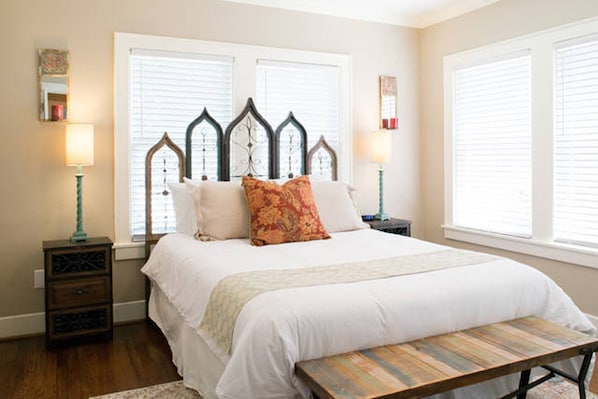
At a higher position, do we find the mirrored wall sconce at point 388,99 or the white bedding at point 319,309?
the mirrored wall sconce at point 388,99

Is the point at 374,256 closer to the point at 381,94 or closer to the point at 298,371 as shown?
the point at 298,371

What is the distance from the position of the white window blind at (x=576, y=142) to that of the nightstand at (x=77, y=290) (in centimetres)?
322

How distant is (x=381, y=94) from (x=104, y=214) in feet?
8.77

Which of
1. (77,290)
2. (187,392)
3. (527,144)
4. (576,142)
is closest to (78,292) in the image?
(77,290)

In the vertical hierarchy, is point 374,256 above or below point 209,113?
below

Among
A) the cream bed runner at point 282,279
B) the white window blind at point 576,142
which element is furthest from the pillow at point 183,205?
the white window blind at point 576,142

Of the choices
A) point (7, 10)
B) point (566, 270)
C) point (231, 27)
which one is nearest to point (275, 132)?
point (231, 27)

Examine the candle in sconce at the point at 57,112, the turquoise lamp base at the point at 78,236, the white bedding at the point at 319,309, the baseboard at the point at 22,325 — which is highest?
the candle in sconce at the point at 57,112

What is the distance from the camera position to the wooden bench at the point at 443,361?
5.83 ft

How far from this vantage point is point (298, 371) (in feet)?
6.39

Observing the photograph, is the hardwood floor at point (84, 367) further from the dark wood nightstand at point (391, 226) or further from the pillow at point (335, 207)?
the dark wood nightstand at point (391, 226)

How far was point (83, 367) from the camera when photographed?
3.12 m

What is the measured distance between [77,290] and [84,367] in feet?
1.84

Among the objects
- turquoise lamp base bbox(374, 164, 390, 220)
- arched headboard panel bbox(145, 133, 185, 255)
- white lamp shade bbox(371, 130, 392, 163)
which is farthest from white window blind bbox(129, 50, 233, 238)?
turquoise lamp base bbox(374, 164, 390, 220)
